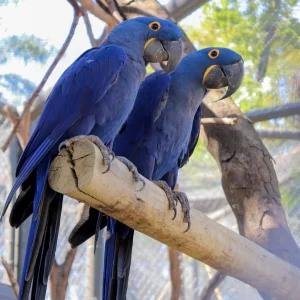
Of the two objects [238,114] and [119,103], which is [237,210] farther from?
[119,103]

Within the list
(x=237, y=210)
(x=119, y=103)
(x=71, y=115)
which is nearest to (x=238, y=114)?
(x=237, y=210)

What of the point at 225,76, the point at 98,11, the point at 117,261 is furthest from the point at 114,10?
the point at 117,261

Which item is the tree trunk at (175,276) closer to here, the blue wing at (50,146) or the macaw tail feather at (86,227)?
the macaw tail feather at (86,227)

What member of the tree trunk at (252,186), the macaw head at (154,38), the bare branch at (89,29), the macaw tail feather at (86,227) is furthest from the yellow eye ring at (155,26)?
the macaw tail feather at (86,227)

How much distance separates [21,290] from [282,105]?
1038mm

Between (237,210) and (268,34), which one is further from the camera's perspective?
(268,34)

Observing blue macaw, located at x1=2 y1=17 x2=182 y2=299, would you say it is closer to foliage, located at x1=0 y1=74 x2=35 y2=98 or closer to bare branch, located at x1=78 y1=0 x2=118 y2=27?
bare branch, located at x1=78 y1=0 x2=118 y2=27

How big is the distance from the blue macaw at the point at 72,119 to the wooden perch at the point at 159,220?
45 mm

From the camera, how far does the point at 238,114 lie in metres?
1.64

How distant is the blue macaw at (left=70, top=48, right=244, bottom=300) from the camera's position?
130 centimetres

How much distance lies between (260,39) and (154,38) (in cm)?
50

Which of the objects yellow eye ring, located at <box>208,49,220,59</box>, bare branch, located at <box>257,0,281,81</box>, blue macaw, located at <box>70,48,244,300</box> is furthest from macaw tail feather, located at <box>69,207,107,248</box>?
bare branch, located at <box>257,0,281,81</box>

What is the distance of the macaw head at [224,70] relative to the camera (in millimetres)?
1524

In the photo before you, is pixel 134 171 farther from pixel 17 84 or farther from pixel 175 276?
pixel 17 84
